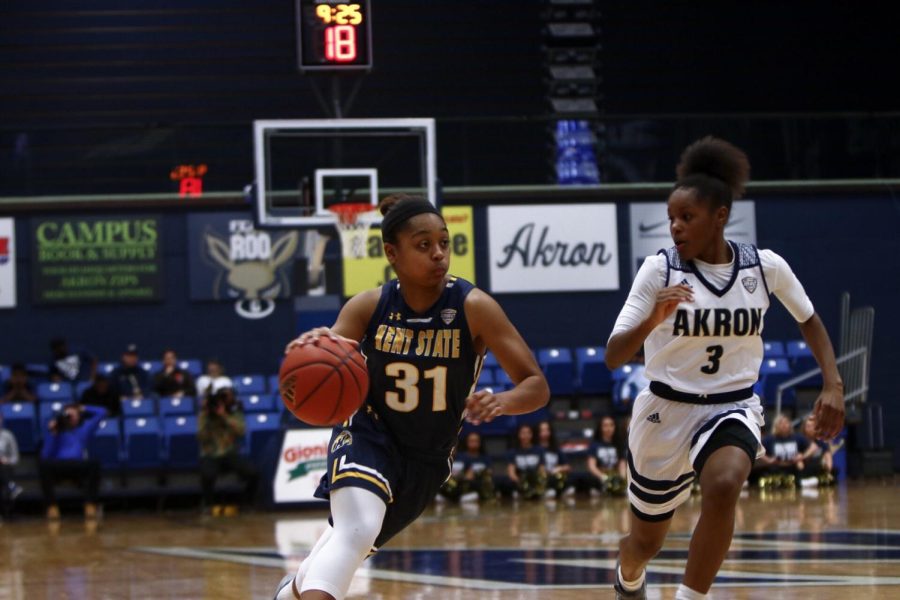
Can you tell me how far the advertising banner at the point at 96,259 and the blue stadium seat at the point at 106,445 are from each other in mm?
2836

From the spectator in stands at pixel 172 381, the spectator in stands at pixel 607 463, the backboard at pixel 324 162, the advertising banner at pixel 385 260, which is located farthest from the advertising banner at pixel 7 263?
the spectator in stands at pixel 607 463

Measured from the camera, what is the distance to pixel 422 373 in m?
5.11

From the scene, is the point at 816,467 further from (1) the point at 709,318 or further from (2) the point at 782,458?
(1) the point at 709,318

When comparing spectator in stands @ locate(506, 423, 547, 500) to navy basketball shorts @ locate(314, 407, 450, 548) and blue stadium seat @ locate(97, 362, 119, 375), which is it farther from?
navy basketball shorts @ locate(314, 407, 450, 548)

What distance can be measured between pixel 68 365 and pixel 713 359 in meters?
13.4

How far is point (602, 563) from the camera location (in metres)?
8.99

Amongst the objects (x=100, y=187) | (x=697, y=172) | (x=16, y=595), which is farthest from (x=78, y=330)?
(x=697, y=172)

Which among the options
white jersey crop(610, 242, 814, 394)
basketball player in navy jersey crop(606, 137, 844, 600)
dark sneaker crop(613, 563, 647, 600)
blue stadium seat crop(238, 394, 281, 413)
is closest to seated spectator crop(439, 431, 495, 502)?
blue stadium seat crop(238, 394, 281, 413)

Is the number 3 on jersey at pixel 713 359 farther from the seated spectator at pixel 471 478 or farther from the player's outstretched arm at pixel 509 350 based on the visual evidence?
the seated spectator at pixel 471 478

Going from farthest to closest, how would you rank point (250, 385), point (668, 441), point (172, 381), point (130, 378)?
point (250, 385)
point (130, 378)
point (172, 381)
point (668, 441)

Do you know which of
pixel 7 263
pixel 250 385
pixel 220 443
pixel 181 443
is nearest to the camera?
pixel 220 443

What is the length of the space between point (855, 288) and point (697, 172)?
48.7 feet

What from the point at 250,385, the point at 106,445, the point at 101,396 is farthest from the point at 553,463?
the point at 101,396

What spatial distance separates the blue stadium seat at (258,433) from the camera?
1666 centimetres
